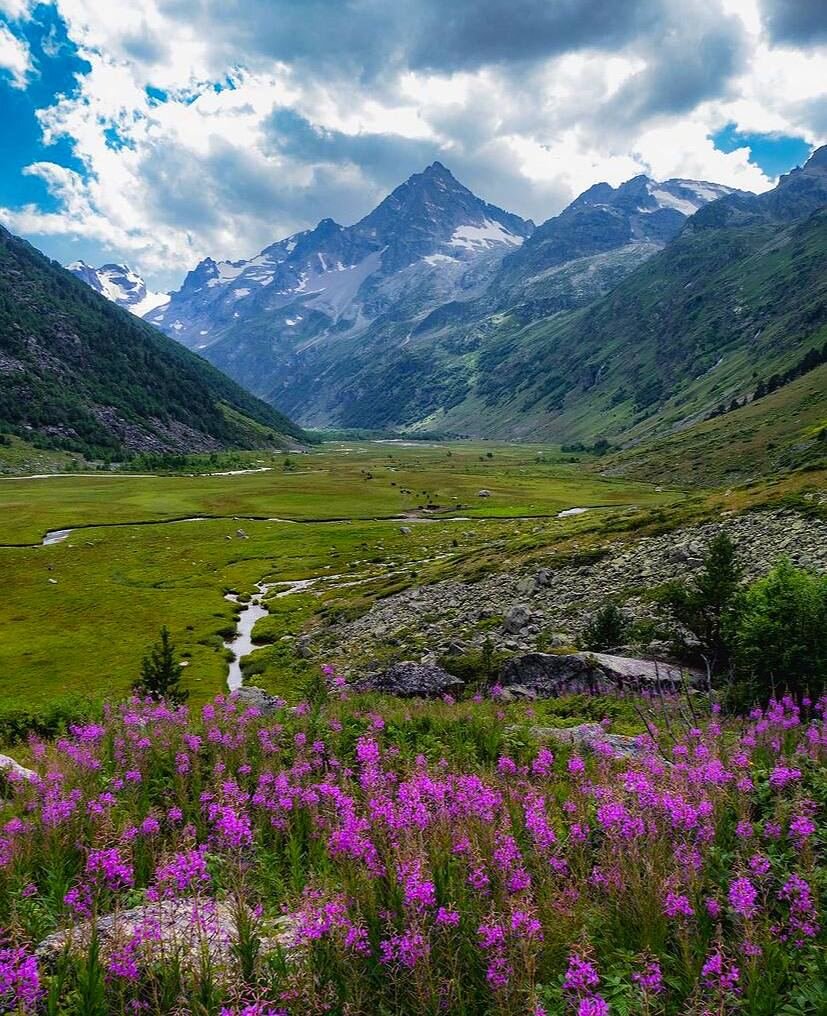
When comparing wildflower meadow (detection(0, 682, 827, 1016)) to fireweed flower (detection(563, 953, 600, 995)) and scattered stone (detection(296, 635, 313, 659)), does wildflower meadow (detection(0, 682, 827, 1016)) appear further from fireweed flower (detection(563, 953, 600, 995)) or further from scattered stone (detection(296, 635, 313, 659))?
scattered stone (detection(296, 635, 313, 659))

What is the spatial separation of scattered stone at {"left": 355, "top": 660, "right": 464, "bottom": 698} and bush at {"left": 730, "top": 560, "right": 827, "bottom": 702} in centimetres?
1275

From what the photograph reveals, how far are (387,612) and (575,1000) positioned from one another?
4962 centimetres

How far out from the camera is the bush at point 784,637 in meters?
17.8

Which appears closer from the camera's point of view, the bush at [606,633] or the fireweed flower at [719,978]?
the fireweed flower at [719,978]

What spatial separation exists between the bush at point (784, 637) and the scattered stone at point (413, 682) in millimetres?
12754

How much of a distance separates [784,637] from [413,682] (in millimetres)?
16247

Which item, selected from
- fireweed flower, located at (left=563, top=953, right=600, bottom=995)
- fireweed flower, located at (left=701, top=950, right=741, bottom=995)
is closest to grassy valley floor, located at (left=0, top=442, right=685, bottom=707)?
fireweed flower, located at (left=563, top=953, right=600, bottom=995)

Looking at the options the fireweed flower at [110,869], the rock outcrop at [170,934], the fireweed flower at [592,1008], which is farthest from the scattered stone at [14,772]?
the fireweed flower at [592,1008]

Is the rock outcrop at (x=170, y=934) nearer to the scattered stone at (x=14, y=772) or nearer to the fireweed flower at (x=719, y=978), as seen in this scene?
the fireweed flower at (x=719, y=978)

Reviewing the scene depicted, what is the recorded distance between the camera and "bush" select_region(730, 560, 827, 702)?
17766 mm

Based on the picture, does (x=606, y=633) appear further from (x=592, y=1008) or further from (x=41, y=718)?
(x=592, y=1008)

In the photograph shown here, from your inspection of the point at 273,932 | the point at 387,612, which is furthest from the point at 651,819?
the point at 387,612

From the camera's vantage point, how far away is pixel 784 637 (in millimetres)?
18500

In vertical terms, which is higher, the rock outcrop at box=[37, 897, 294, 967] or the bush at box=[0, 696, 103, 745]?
the rock outcrop at box=[37, 897, 294, 967]
